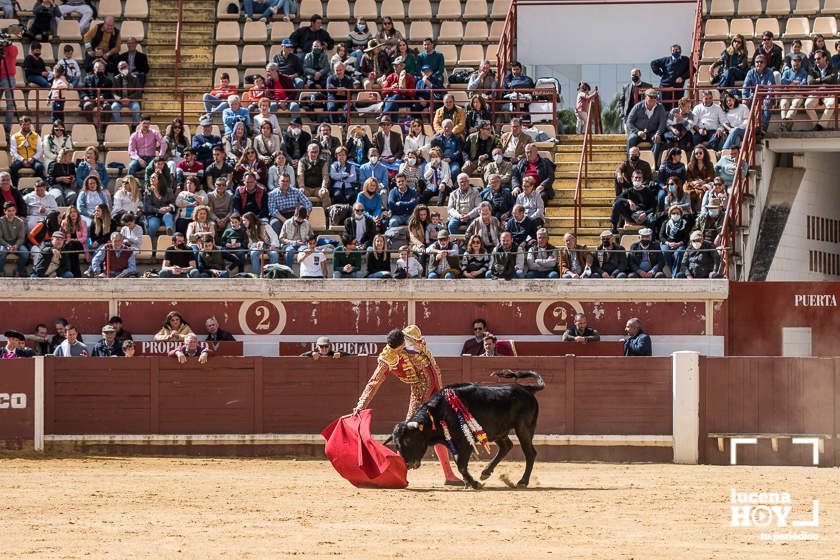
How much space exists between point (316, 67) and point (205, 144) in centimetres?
274

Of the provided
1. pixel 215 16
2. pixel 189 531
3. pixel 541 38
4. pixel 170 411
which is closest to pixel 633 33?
pixel 541 38

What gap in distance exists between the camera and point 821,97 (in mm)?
20141

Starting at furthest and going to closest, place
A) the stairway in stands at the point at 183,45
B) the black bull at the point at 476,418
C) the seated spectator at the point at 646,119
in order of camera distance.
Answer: the stairway in stands at the point at 183,45 → the seated spectator at the point at 646,119 → the black bull at the point at 476,418

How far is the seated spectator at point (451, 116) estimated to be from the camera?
2008 cm

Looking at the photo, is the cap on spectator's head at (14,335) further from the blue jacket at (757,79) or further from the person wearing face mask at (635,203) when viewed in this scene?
the blue jacket at (757,79)

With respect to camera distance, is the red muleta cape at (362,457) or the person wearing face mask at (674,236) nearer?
the red muleta cape at (362,457)

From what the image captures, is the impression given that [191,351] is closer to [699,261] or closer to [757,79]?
[699,261]

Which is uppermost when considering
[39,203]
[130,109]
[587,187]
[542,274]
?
[130,109]

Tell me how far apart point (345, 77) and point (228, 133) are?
220cm

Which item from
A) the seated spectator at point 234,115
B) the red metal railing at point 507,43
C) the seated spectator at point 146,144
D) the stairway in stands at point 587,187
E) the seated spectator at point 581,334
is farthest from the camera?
the red metal railing at point 507,43

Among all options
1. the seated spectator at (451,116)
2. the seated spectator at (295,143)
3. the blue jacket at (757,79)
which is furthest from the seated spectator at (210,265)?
the blue jacket at (757,79)

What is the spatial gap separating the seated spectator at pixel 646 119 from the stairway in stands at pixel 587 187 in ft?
1.68

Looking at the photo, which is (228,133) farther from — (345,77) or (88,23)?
(88,23)

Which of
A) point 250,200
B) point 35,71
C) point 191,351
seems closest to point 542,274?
point 250,200
